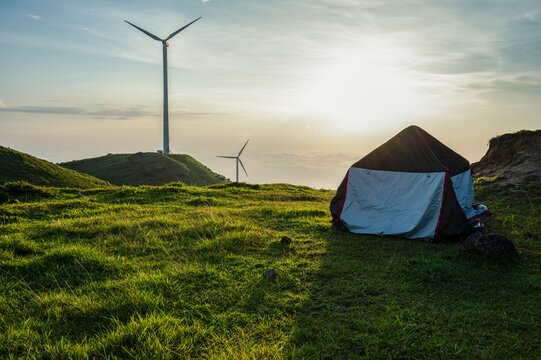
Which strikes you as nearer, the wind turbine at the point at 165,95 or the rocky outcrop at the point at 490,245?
the rocky outcrop at the point at 490,245

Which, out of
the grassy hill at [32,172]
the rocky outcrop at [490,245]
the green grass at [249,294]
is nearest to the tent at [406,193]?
the green grass at [249,294]

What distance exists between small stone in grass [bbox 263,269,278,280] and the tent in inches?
172

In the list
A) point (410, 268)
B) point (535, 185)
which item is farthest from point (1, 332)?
point (535, 185)

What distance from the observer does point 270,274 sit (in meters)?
6.16

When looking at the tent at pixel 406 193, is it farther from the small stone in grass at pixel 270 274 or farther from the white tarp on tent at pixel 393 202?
the small stone in grass at pixel 270 274

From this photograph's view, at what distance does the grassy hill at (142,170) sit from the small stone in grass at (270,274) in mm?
35682

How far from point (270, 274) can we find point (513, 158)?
16.8m

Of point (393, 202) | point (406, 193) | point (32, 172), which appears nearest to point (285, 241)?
point (393, 202)

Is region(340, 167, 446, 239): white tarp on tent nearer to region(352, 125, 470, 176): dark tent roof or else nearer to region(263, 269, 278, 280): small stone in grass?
region(352, 125, 470, 176): dark tent roof

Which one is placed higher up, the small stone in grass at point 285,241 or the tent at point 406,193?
the tent at point 406,193

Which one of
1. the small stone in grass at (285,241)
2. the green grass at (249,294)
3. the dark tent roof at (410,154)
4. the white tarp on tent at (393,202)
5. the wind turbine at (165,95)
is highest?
the wind turbine at (165,95)

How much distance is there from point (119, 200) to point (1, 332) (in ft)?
32.2

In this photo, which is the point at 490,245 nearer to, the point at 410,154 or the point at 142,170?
the point at 410,154

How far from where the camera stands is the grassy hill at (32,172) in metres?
20.0
